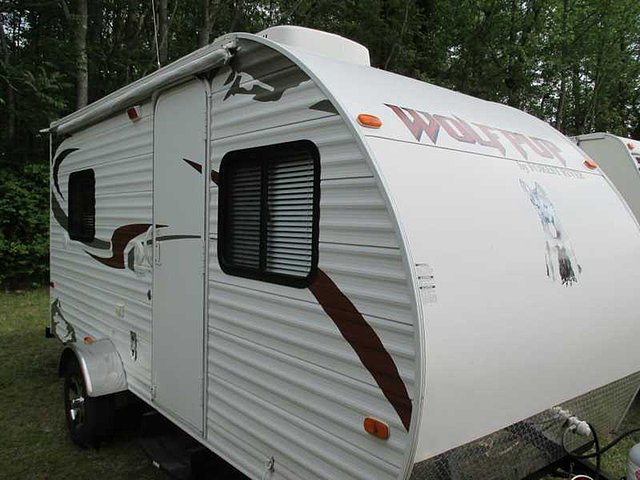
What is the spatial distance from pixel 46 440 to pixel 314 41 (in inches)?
152

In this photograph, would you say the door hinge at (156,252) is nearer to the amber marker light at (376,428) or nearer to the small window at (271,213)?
the small window at (271,213)

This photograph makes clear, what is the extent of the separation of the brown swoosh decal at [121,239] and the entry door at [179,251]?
0.35 m

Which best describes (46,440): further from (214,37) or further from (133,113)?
(214,37)

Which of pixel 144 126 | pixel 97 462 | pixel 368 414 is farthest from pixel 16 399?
pixel 368 414

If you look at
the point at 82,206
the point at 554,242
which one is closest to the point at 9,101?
the point at 82,206

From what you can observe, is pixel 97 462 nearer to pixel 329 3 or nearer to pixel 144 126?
pixel 144 126

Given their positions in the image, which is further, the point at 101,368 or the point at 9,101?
the point at 9,101

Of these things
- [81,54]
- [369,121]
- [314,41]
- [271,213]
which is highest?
[81,54]

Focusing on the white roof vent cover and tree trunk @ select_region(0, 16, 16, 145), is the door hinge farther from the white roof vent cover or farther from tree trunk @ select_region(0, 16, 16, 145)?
tree trunk @ select_region(0, 16, 16, 145)

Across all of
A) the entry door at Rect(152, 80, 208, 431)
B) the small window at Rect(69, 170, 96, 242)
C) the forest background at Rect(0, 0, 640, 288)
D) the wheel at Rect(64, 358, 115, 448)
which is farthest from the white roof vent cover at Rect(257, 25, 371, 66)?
the forest background at Rect(0, 0, 640, 288)

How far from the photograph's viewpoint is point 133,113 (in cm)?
389

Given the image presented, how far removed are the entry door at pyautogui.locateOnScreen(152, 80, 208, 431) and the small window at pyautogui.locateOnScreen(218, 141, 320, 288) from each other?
0.81 ft

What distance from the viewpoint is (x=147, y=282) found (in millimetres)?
3742

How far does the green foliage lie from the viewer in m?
10.5
